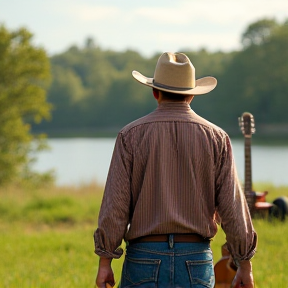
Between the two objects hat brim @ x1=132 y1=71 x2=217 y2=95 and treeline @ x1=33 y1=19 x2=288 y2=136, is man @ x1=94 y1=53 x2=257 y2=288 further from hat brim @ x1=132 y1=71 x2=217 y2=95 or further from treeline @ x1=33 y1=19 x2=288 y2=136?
treeline @ x1=33 y1=19 x2=288 y2=136

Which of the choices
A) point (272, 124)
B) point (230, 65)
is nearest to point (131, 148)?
A: point (272, 124)

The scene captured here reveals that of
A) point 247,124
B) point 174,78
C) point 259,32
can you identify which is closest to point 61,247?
point 247,124

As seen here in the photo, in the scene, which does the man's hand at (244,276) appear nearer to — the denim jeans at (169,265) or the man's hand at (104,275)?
the denim jeans at (169,265)

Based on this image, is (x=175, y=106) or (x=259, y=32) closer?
(x=175, y=106)

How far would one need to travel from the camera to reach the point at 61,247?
10312 mm

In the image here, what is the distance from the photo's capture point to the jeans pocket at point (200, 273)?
3467mm

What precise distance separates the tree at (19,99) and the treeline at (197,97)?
51.8 meters

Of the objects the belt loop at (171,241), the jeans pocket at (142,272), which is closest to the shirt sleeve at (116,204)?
the jeans pocket at (142,272)

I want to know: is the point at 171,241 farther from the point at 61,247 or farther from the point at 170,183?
the point at 61,247

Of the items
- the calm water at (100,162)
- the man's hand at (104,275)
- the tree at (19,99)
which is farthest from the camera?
the calm water at (100,162)

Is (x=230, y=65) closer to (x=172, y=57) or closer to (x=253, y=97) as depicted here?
(x=253, y=97)

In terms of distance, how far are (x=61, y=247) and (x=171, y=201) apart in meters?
7.03

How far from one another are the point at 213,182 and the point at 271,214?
8035 millimetres

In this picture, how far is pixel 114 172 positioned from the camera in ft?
11.8
